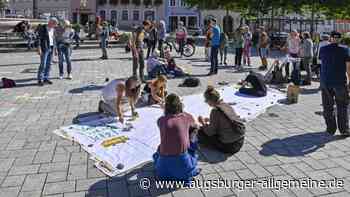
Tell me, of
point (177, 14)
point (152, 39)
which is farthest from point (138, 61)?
point (177, 14)

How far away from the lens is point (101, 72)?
1384 centimetres

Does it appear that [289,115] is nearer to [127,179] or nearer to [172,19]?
[127,179]

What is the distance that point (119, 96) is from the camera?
7.04m

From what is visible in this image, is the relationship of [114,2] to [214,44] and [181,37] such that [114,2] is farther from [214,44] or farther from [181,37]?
[214,44]

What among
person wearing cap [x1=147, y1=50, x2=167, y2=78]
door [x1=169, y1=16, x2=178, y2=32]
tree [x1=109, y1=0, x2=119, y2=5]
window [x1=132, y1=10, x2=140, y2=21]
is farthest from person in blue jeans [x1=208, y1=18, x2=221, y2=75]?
tree [x1=109, y1=0, x2=119, y2=5]

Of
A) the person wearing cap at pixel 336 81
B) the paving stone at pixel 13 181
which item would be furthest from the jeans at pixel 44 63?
the person wearing cap at pixel 336 81

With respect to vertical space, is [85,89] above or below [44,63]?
below

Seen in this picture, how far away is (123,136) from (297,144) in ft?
9.17

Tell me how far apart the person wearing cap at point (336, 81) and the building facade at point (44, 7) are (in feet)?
186

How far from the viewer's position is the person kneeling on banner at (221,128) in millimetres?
5453

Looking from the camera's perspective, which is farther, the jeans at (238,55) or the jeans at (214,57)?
the jeans at (238,55)

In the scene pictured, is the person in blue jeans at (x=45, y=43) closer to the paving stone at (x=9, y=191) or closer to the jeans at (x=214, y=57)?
the jeans at (x=214, y=57)

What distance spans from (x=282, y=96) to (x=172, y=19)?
53.6 metres

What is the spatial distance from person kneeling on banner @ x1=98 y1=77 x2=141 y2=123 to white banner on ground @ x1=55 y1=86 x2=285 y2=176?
18 cm
